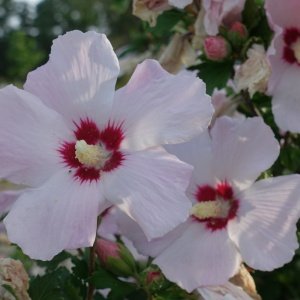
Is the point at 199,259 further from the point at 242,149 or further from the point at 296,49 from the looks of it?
the point at 296,49

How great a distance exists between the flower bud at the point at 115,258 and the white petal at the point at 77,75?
274 mm

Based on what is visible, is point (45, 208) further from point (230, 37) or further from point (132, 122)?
point (230, 37)

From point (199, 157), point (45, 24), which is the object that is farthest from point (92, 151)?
point (45, 24)

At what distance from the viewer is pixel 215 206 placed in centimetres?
122

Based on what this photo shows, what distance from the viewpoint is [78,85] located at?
3.54ft

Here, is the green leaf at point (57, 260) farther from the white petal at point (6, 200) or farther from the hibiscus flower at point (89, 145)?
the hibiscus flower at point (89, 145)

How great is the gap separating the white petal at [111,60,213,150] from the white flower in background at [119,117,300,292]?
4.7 inches

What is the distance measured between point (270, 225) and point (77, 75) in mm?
381

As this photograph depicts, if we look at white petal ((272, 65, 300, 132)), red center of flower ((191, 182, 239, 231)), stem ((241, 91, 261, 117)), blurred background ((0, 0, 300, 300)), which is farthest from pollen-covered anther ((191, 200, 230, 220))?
blurred background ((0, 0, 300, 300))

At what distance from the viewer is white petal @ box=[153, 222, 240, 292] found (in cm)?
115

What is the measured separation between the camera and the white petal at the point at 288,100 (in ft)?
4.36

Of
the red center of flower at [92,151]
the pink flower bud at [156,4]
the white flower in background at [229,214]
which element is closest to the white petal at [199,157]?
the white flower in background at [229,214]

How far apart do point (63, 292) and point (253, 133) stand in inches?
16.5

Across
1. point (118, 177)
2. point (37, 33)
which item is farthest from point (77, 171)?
point (37, 33)
